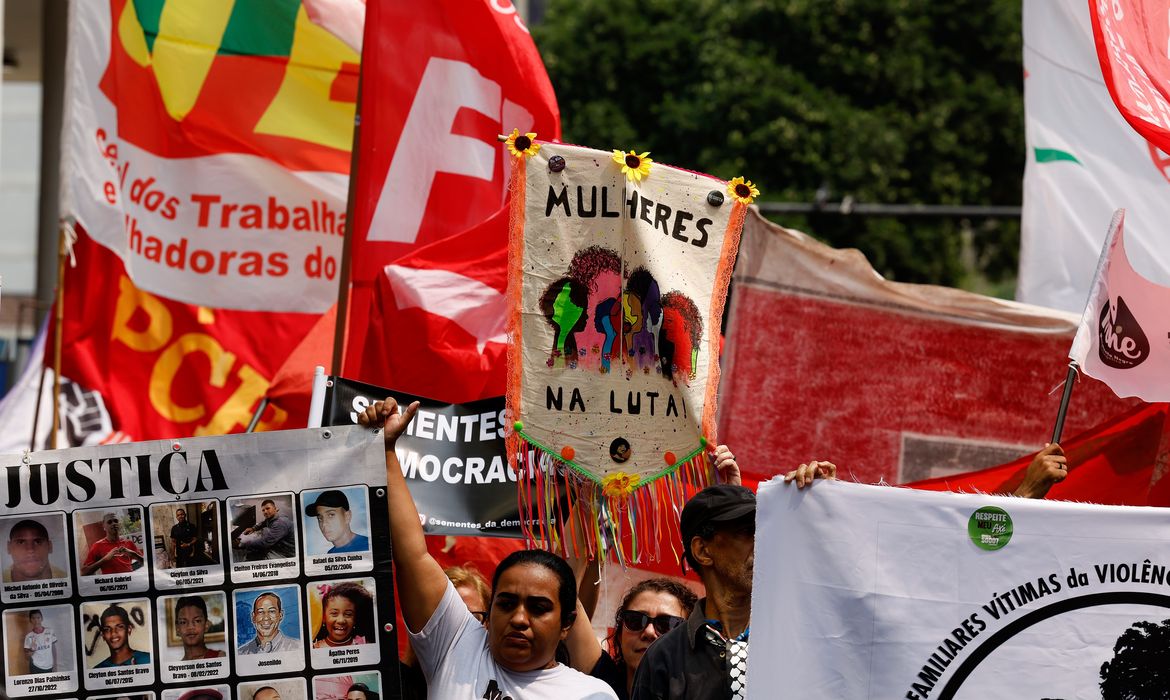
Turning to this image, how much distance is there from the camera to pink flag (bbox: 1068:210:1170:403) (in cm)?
442

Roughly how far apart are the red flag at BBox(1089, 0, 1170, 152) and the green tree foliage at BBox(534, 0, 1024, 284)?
14661mm

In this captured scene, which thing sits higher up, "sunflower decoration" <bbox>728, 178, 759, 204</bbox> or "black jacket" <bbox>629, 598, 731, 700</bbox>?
"sunflower decoration" <bbox>728, 178, 759, 204</bbox>

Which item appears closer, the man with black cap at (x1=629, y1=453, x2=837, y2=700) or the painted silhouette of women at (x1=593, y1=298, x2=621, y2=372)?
the man with black cap at (x1=629, y1=453, x2=837, y2=700)

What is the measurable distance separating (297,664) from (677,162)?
59.1ft

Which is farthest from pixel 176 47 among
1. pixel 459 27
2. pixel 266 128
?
pixel 459 27

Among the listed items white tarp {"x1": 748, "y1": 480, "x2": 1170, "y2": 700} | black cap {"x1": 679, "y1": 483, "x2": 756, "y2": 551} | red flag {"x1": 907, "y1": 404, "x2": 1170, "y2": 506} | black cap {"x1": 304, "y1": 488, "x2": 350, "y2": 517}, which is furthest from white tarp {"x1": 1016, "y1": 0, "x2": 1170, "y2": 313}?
black cap {"x1": 304, "y1": 488, "x2": 350, "y2": 517}

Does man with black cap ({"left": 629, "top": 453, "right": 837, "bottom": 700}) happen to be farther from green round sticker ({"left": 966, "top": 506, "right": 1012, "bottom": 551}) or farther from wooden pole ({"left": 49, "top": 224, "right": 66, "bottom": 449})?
wooden pole ({"left": 49, "top": 224, "right": 66, "bottom": 449})

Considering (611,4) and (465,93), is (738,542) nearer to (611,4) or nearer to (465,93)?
(465,93)

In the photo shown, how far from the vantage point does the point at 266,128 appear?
738 cm

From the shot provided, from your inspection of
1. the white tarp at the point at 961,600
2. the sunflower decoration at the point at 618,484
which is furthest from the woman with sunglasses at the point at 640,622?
the white tarp at the point at 961,600

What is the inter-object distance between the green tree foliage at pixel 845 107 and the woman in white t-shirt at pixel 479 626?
1646 cm

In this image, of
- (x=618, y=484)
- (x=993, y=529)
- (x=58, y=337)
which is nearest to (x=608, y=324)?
(x=618, y=484)

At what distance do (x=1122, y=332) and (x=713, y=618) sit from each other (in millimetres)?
1632

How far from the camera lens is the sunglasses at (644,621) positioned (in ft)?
14.2
